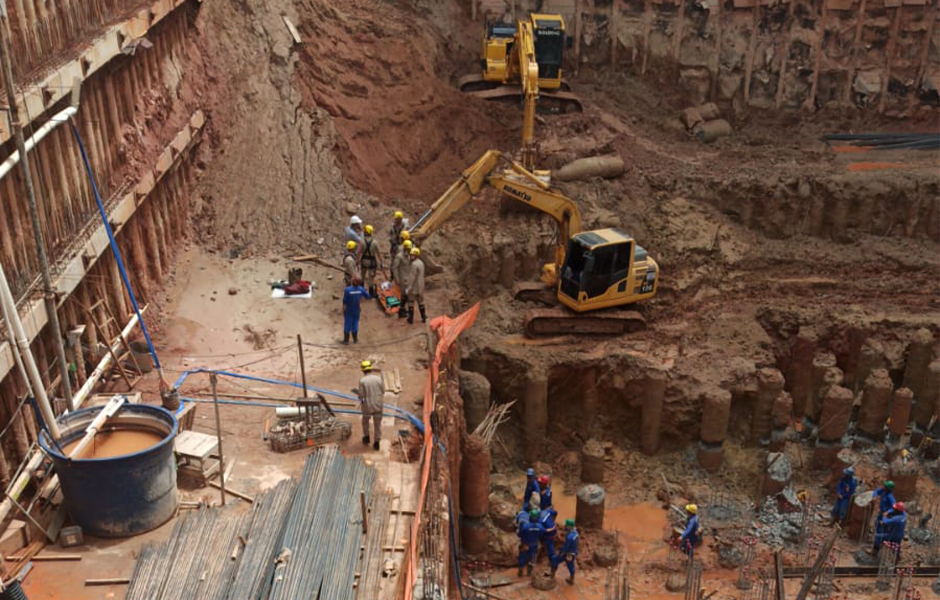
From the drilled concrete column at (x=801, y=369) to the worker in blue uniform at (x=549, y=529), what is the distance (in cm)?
762

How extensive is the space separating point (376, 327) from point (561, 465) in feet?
16.3

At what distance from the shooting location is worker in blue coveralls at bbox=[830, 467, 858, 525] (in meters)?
18.8

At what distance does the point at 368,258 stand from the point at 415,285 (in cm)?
136

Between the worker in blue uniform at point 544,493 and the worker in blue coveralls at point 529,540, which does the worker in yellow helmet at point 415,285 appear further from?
the worker in blue coveralls at point 529,540

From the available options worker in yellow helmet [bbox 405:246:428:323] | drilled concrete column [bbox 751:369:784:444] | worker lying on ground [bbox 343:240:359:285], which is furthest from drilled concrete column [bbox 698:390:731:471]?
worker lying on ground [bbox 343:240:359:285]

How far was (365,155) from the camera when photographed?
81.9 feet

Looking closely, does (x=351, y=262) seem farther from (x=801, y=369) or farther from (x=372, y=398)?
(x=801, y=369)

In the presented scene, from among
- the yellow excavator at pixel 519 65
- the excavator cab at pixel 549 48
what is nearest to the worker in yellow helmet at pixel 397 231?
the yellow excavator at pixel 519 65

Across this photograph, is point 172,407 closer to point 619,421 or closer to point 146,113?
point 146,113

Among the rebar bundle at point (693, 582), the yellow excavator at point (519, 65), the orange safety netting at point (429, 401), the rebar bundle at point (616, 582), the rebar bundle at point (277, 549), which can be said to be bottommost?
the rebar bundle at point (616, 582)

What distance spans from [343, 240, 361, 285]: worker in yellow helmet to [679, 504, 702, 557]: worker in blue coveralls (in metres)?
7.39

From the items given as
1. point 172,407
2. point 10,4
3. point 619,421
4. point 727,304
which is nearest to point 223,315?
point 172,407

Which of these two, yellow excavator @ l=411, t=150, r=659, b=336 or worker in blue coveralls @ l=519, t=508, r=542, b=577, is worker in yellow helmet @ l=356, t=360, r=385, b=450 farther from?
yellow excavator @ l=411, t=150, r=659, b=336

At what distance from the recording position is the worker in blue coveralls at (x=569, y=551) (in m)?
16.9
